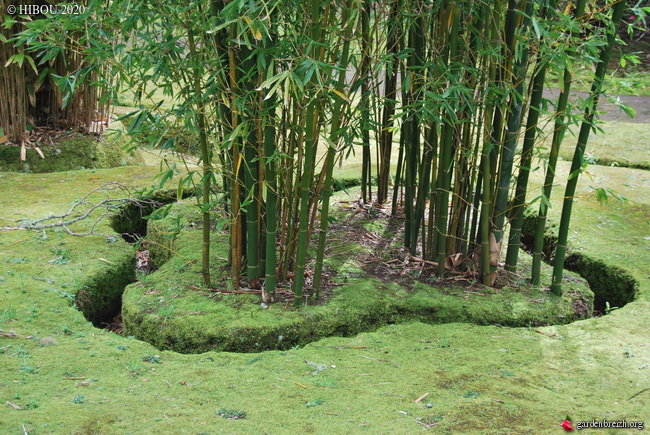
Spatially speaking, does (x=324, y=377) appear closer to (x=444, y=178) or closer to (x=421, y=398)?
(x=421, y=398)

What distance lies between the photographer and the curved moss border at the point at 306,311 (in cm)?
242

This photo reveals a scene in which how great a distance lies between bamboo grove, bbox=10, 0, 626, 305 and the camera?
2.34 metres

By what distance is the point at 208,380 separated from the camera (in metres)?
2.07

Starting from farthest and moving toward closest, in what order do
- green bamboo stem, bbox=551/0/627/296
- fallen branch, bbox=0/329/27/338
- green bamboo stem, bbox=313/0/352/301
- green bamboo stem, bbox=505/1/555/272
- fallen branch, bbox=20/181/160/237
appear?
fallen branch, bbox=20/181/160/237
green bamboo stem, bbox=505/1/555/272
green bamboo stem, bbox=551/0/627/296
green bamboo stem, bbox=313/0/352/301
fallen branch, bbox=0/329/27/338

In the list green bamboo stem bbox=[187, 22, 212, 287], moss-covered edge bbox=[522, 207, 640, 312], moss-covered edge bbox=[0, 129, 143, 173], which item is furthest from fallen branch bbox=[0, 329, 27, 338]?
moss-covered edge bbox=[522, 207, 640, 312]

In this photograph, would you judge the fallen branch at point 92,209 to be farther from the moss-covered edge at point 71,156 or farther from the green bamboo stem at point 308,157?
the green bamboo stem at point 308,157

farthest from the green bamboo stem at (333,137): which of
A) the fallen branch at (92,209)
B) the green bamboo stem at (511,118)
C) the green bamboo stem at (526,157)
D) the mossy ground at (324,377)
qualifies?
the fallen branch at (92,209)

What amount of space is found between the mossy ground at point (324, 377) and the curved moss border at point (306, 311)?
106 mm

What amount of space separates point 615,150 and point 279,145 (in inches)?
162

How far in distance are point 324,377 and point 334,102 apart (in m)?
1.20

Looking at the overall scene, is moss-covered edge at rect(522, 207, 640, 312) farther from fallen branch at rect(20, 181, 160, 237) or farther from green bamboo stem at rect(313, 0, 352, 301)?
fallen branch at rect(20, 181, 160, 237)

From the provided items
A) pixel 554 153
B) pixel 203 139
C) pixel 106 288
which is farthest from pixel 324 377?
pixel 554 153

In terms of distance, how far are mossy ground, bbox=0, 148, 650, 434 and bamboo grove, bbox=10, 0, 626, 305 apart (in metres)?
0.45

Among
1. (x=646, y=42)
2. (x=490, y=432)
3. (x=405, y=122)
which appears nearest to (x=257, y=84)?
(x=405, y=122)
